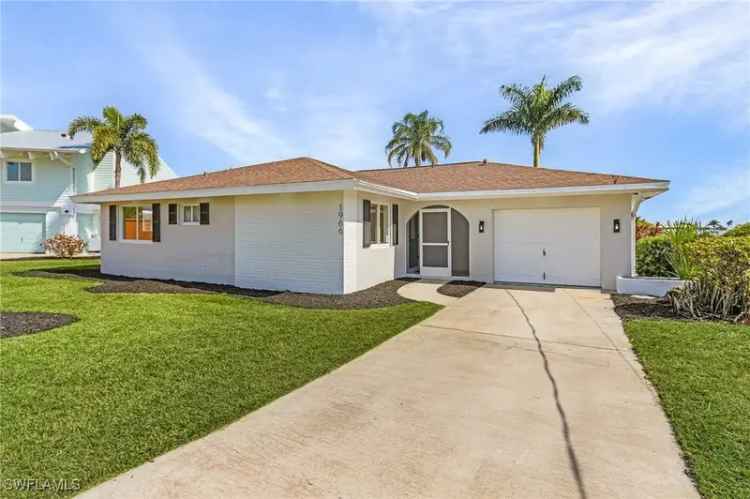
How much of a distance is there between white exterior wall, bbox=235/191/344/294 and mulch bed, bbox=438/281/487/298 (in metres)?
2.70

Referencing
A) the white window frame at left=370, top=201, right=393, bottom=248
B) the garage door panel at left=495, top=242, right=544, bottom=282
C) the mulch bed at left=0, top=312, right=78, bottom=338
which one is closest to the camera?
the mulch bed at left=0, top=312, right=78, bottom=338

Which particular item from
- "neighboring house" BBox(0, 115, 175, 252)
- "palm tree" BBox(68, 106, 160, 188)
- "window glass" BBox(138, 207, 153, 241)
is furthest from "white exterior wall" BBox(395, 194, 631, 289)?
"neighboring house" BBox(0, 115, 175, 252)

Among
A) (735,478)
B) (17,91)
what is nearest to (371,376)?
(735,478)

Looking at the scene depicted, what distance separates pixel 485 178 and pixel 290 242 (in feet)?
22.2

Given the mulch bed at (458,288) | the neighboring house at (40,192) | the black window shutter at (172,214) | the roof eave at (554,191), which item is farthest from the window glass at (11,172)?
the mulch bed at (458,288)

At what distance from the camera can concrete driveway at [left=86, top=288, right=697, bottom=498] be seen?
2.56 meters

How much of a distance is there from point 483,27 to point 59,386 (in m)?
10.3

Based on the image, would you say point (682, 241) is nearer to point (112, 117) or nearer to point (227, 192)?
point (227, 192)

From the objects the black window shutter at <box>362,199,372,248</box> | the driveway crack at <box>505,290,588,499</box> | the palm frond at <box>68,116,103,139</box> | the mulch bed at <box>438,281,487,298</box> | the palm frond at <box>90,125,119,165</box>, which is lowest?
the driveway crack at <box>505,290,588,499</box>

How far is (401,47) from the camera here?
11.0m

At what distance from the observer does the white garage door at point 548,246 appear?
11125mm

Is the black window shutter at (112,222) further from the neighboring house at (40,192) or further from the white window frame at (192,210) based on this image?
the neighboring house at (40,192)

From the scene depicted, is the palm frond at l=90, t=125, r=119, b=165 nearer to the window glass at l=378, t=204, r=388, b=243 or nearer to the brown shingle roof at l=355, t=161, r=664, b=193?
the brown shingle roof at l=355, t=161, r=664, b=193

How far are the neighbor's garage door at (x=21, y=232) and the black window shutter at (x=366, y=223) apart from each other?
23.8 metres
